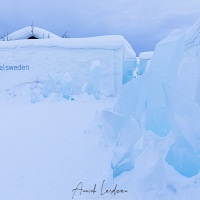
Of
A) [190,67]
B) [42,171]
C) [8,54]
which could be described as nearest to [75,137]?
[42,171]

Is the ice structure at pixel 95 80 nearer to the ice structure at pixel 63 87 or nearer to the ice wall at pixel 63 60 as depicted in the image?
the ice structure at pixel 63 87

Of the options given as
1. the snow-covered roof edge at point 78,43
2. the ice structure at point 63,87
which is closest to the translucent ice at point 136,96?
the ice structure at point 63,87

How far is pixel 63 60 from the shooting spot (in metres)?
9.77

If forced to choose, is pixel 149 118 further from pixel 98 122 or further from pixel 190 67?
pixel 98 122

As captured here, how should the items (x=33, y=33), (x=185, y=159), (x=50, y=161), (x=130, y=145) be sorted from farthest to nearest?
(x=33, y=33) → (x=50, y=161) → (x=130, y=145) → (x=185, y=159)

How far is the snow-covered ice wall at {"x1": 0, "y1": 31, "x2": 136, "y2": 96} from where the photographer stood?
9.52 metres

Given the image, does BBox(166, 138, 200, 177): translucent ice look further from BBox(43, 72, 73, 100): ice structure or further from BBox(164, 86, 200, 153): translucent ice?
BBox(43, 72, 73, 100): ice structure

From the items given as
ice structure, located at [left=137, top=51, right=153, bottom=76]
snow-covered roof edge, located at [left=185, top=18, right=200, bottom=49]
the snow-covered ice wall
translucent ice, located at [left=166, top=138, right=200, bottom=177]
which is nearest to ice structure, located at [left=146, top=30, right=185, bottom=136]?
snow-covered roof edge, located at [left=185, top=18, right=200, bottom=49]

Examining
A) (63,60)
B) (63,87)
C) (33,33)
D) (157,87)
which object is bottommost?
(63,87)

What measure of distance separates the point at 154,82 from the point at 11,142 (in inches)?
67.1

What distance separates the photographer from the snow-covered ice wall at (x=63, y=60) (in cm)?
952
